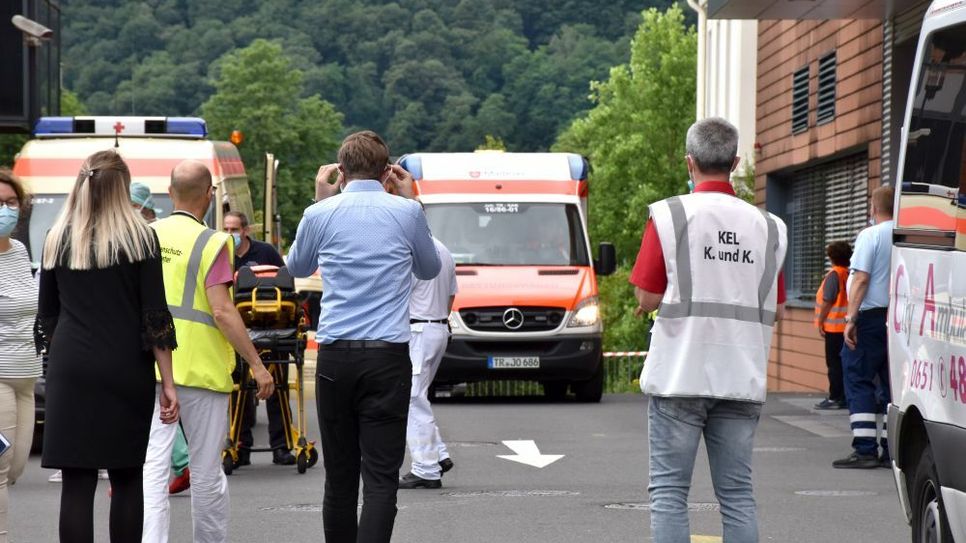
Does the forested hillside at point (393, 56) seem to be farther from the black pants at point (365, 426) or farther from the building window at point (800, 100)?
the black pants at point (365, 426)

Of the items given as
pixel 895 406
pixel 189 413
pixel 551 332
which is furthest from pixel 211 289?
pixel 551 332

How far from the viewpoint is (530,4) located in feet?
450

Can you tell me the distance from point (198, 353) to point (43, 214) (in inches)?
424

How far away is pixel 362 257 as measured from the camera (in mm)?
7180

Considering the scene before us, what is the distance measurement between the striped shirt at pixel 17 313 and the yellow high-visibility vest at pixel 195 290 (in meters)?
0.88

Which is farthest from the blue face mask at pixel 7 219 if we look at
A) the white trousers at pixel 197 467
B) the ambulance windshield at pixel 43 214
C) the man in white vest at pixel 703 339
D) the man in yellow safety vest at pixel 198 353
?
the ambulance windshield at pixel 43 214

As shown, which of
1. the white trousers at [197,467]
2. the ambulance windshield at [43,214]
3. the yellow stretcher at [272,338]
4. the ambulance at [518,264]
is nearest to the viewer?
the white trousers at [197,467]

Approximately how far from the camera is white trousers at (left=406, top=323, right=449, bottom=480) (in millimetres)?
11352

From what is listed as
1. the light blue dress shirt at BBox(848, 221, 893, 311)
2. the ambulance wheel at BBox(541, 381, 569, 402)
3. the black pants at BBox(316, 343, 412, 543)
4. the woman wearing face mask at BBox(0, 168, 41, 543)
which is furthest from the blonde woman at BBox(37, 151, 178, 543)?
the ambulance wheel at BBox(541, 381, 569, 402)

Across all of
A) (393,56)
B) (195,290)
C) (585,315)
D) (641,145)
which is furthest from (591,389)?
(393,56)

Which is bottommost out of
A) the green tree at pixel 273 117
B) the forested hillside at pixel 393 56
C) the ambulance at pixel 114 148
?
the ambulance at pixel 114 148

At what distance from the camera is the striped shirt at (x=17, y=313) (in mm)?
8195

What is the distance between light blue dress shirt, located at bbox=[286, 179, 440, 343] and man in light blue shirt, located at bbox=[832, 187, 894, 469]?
5613 millimetres

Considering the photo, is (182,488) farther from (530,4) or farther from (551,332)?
(530,4)
